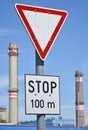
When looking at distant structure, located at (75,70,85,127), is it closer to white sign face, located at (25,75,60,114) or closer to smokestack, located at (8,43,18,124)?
smokestack, located at (8,43,18,124)

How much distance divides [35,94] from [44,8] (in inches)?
37.5

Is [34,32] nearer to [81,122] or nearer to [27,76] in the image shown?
[27,76]

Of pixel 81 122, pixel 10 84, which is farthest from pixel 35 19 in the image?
pixel 81 122

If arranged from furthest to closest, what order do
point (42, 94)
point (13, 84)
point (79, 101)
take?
point (79, 101) < point (13, 84) < point (42, 94)

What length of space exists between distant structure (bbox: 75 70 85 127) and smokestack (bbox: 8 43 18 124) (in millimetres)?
10123

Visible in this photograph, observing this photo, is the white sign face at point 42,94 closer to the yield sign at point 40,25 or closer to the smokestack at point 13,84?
the yield sign at point 40,25

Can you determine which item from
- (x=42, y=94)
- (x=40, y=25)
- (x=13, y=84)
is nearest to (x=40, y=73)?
(x=42, y=94)

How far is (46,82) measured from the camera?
479 centimetres

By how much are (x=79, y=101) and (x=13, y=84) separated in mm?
11021

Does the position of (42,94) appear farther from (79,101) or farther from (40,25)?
(79,101)

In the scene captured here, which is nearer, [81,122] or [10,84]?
[10,84]

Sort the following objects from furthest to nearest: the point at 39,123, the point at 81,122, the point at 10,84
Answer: the point at 81,122
the point at 10,84
the point at 39,123

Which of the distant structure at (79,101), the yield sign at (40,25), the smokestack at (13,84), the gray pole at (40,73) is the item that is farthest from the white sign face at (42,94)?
the distant structure at (79,101)

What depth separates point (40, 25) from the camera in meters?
4.84
